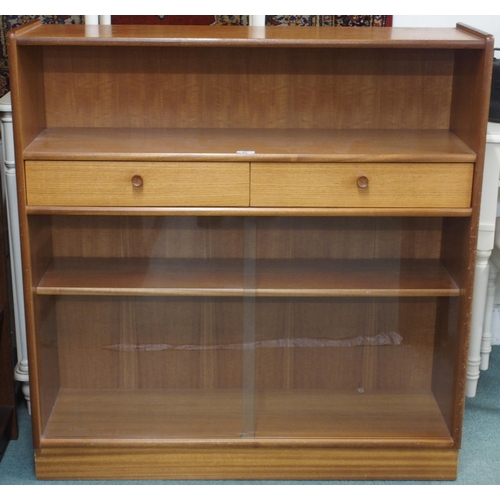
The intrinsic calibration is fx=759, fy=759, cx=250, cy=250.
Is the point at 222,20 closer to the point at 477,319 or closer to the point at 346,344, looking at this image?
the point at 346,344

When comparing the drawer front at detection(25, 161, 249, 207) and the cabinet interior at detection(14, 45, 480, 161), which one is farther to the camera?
the cabinet interior at detection(14, 45, 480, 161)

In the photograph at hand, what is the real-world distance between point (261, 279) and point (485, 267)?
663 mm

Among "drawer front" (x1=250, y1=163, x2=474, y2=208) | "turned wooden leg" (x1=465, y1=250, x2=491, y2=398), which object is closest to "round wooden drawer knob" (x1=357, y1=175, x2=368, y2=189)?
"drawer front" (x1=250, y1=163, x2=474, y2=208)

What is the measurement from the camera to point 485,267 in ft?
6.81

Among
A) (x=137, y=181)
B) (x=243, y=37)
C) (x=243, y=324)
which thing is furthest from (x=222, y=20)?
(x=243, y=324)

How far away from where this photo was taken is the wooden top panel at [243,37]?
1.63 m

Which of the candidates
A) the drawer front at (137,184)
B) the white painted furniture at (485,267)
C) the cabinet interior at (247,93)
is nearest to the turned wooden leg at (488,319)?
the white painted furniture at (485,267)

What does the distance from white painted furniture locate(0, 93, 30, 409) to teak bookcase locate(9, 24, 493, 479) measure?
9cm

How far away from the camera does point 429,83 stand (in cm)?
190

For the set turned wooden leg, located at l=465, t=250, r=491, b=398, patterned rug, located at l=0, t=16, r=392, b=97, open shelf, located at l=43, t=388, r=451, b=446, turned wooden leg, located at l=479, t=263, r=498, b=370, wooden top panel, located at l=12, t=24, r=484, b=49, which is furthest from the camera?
turned wooden leg, located at l=479, t=263, r=498, b=370

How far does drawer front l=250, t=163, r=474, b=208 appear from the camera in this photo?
5.57 ft

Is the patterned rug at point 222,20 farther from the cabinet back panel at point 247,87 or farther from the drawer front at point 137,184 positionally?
the drawer front at point 137,184

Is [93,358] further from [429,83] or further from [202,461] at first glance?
[429,83]

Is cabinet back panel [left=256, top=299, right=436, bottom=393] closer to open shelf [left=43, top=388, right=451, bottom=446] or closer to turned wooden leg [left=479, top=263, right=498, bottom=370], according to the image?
open shelf [left=43, top=388, right=451, bottom=446]
